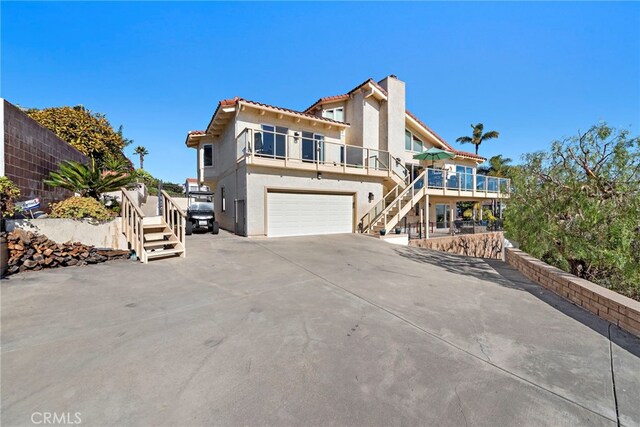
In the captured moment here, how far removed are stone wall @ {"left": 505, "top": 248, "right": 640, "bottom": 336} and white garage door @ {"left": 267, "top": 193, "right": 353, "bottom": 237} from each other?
27.8ft

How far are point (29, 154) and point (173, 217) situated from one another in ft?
13.5

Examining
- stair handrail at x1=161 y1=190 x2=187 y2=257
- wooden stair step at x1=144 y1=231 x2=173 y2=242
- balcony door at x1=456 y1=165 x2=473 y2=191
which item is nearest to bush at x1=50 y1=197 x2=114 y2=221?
wooden stair step at x1=144 y1=231 x2=173 y2=242

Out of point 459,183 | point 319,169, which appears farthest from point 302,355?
point 459,183

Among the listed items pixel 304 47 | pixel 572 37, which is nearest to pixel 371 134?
Answer: pixel 304 47

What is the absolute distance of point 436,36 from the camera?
10.1 m

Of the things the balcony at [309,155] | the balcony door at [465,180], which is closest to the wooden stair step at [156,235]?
the balcony at [309,155]

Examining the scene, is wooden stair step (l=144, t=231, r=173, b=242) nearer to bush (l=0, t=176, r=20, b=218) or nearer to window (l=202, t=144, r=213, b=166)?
bush (l=0, t=176, r=20, b=218)

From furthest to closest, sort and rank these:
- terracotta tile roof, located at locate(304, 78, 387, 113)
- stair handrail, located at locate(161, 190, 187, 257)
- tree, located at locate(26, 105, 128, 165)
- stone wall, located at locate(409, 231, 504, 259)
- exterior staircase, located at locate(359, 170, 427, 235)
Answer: terracotta tile roof, located at locate(304, 78, 387, 113) → stone wall, located at locate(409, 231, 504, 259) → exterior staircase, located at locate(359, 170, 427, 235) → tree, located at locate(26, 105, 128, 165) → stair handrail, located at locate(161, 190, 187, 257)

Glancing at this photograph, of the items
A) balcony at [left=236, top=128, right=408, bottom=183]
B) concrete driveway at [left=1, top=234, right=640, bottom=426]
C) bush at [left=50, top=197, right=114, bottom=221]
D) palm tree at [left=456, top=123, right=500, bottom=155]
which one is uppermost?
palm tree at [left=456, top=123, right=500, bottom=155]

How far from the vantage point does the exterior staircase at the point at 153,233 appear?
6695mm

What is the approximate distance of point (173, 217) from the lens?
7680mm

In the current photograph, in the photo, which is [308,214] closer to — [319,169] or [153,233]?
[319,169]

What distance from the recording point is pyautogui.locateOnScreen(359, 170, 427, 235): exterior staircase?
43.7ft

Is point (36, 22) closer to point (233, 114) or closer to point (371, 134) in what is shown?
point (233, 114)
